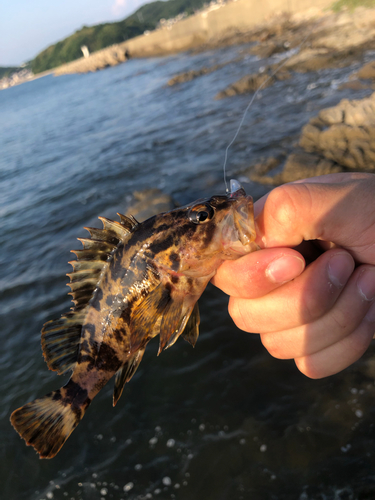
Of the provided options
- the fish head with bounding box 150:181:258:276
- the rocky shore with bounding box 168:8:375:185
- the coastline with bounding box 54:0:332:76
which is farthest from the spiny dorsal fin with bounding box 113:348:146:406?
the coastline with bounding box 54:0:332:76

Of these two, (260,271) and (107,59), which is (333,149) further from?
(107,59)

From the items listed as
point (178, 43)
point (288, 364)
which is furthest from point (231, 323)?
point (178, 43)

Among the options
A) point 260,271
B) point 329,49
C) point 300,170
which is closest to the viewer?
point 260,271

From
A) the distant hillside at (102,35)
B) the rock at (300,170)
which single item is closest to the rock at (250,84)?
the rock at (300,170)

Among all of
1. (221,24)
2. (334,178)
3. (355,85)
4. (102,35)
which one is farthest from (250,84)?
(102,35)

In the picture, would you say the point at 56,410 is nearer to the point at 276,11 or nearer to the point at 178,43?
the point at 276,11

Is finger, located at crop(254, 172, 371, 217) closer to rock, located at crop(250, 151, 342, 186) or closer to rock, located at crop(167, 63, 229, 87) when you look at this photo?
rock, located at crop(250, 151, 342, 186)
